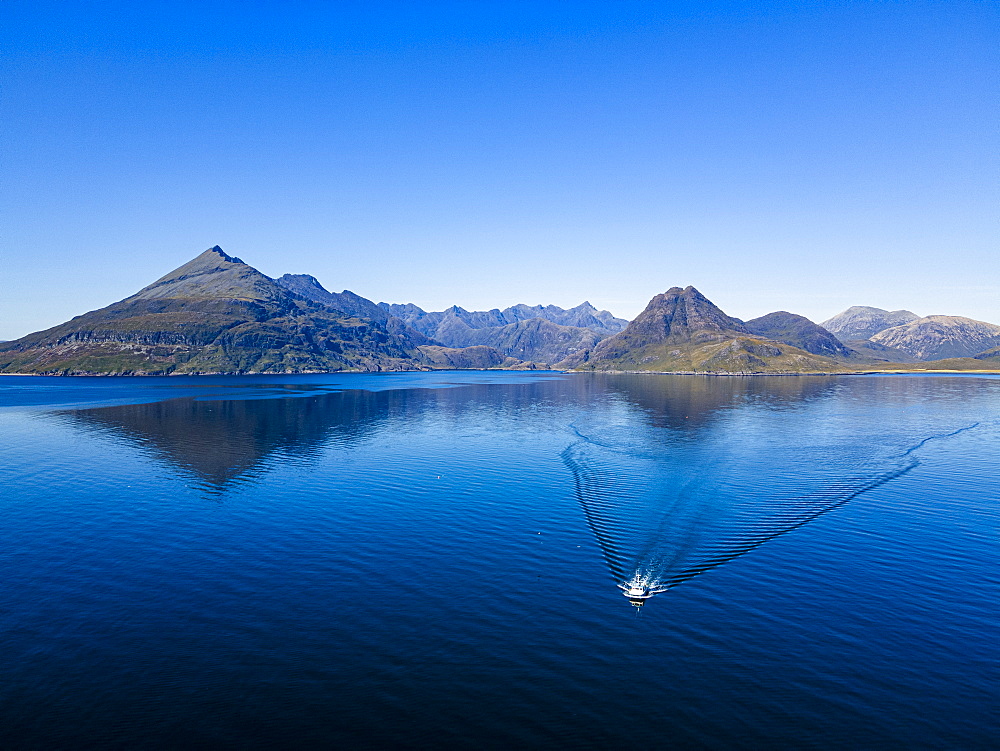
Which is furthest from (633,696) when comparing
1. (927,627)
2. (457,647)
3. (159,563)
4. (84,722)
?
(159,563)

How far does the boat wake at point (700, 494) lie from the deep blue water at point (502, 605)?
0.56 meters

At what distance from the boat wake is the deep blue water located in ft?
1.83

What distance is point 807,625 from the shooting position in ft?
117

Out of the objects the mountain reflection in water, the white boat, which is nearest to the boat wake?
the white boat

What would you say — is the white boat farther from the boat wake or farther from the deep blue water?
the deep blue water

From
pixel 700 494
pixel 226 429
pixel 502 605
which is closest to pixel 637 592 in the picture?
pixel 502 605

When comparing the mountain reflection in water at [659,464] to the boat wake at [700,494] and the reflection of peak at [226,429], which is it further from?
the reflection of peak at [226,429]

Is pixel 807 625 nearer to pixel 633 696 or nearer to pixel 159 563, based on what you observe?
pixel 633 696

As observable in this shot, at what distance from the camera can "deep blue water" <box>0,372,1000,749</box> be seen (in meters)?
26.4

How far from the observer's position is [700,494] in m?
69.4

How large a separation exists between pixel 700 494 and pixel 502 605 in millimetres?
41252

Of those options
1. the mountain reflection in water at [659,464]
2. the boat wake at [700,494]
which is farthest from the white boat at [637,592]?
the mountain reflection in water at [659,464]

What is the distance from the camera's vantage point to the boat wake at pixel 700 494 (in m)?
48.5

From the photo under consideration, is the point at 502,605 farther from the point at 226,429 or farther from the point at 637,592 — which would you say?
the point at 226,429
